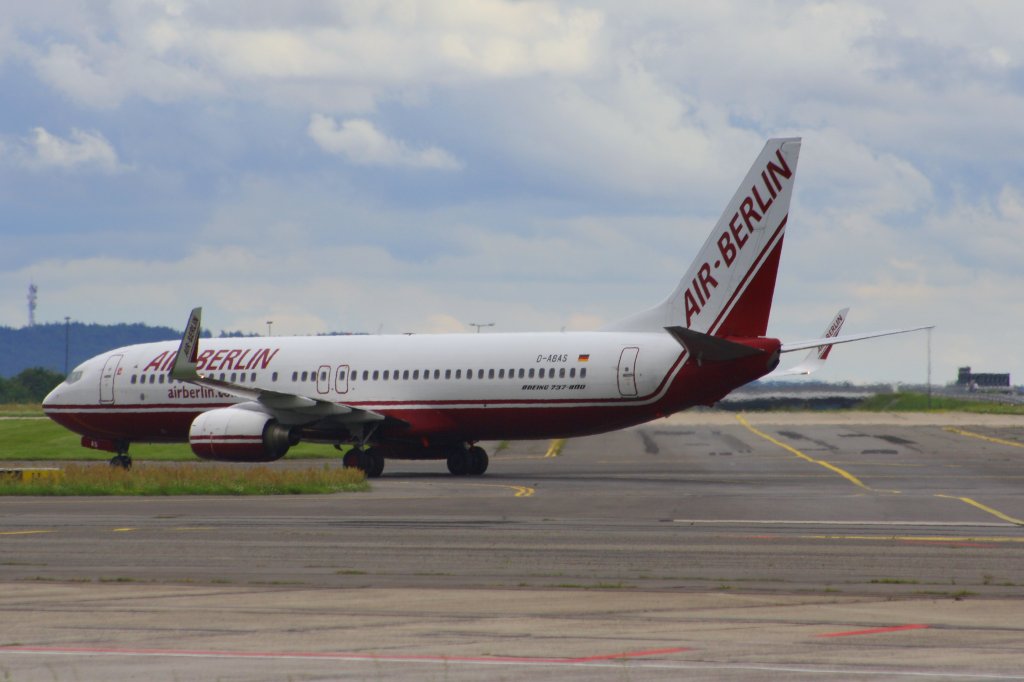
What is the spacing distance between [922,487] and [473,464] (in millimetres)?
14033

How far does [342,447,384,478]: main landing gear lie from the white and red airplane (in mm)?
41

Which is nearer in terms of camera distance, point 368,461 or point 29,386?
point 368,461

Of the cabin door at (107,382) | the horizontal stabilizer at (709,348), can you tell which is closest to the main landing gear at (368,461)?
the cabin door at (107,382)

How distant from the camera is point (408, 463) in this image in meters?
52.9

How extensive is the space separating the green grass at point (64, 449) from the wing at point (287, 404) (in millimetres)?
13294

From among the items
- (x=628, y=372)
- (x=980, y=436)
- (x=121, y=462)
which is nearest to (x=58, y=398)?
(x=121, y=462)

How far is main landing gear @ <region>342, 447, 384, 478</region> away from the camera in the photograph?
41.8m

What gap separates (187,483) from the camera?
34.8 metres

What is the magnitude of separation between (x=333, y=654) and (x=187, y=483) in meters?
23.4

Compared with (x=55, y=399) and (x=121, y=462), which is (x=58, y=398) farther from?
(x=121, y=462)

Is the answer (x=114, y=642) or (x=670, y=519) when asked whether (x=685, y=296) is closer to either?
(x=670, y=519)

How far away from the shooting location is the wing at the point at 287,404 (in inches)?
A: 1550

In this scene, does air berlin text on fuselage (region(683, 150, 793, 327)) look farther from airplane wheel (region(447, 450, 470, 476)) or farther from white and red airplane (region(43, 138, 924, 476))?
airplane wheel (region(447, 450, 470, 476))

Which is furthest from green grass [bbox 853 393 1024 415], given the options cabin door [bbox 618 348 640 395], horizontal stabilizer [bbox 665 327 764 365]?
horizontal stabilizer [bbox 665 327 764 365]
